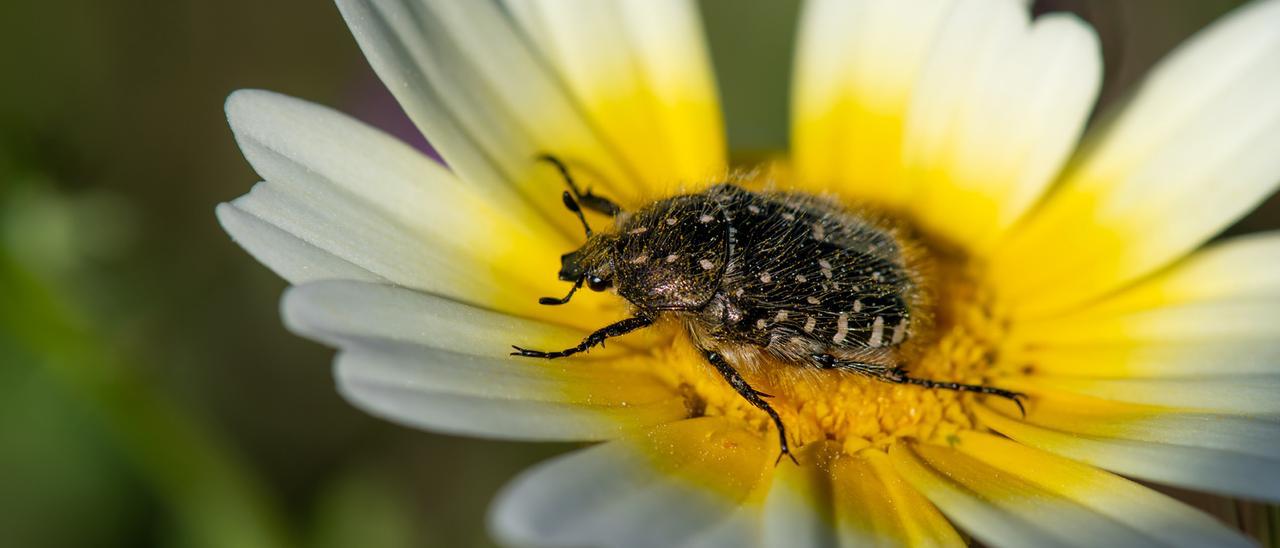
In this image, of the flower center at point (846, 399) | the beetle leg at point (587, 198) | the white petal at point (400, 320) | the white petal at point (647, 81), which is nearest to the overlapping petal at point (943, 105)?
the white petal at point (647, 81)

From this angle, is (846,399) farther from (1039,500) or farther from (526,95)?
(526,95)

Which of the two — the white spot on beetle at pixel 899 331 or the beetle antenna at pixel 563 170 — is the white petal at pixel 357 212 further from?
the white spot on beetle at pixel 899 331

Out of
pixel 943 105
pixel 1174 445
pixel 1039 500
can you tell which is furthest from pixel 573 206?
pixel 1174 445

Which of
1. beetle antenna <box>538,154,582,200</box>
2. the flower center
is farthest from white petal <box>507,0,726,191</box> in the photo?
the flower center

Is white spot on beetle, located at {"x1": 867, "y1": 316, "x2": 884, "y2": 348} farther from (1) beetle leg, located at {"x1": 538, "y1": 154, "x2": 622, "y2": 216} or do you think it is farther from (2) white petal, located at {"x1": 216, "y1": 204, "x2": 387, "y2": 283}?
(2) white petal, located at {"x1": 216, "y1": 204, "x2": 387, "y2": 283}

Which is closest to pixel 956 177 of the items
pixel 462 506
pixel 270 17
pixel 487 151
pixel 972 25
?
pixel 972 25

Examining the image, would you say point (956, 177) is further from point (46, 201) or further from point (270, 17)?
point (270, 17)
